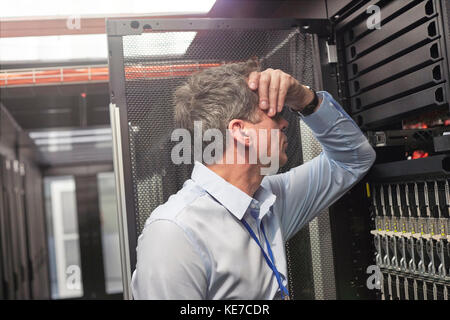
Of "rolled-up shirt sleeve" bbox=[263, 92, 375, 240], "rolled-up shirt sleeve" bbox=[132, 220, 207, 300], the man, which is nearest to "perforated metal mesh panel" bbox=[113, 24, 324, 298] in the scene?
the man

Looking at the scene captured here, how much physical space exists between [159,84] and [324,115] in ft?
1.80

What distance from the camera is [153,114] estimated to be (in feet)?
5.34

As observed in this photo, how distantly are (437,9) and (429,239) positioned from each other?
664 millimetres

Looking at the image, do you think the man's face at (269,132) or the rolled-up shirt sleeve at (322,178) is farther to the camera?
the rolled-up shirt sleeve at (322,178)

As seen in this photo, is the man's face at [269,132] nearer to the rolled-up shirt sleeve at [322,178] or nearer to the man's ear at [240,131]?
the man's ear at [240,131]

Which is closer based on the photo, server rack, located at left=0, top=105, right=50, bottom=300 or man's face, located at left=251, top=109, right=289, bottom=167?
man's face, located at left=251, top=109, right=289, bottom=167

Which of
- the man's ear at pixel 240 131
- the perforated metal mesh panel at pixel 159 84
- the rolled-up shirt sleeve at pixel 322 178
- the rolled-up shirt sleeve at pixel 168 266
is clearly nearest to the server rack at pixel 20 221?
the perforated metal mesh panel at pixel 159 84

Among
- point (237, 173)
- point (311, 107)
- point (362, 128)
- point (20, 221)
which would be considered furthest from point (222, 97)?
point (20, 221)

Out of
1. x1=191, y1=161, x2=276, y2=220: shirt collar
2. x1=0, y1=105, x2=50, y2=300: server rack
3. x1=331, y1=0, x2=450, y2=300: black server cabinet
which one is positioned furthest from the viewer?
x1=0, y1=105, x2=50, y2=300: server rack

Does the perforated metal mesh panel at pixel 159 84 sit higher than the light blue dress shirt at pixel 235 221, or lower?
higher

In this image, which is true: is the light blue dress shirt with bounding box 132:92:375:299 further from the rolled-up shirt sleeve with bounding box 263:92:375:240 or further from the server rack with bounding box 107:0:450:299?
the server rack with bounding box 107:0:450:299

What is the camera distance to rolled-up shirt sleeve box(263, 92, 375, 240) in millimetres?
1571

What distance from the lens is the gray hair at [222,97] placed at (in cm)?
133

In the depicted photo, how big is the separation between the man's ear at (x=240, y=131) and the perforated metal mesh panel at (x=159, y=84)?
0.36m
